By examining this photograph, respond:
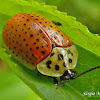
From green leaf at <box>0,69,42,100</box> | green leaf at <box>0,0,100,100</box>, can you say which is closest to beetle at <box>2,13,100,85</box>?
green leaf at <box>0,0,100,100</box>

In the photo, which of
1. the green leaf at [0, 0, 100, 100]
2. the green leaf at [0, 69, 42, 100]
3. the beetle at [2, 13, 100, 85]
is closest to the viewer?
the green leaf at [0, 0, 100, 100]

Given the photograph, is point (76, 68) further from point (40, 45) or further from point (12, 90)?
point (12, 90)

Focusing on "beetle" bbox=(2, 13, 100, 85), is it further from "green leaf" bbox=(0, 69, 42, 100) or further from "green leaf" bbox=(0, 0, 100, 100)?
"green leaf" bbox=(0, 69, 42, 100)

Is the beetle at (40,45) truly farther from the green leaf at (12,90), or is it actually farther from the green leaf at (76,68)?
the green leaf at (12,90)

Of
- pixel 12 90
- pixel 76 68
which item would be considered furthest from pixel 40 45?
pixel 12 90

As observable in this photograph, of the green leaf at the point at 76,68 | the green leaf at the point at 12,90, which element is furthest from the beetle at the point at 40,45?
the green leaf at the point at 12,90

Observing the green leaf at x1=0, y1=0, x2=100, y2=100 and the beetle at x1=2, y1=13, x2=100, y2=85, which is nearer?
the green leaf at x1=0, y1=0, x2=100, y2=100
